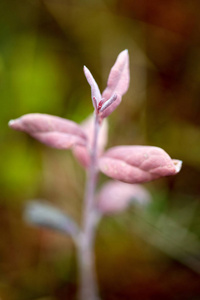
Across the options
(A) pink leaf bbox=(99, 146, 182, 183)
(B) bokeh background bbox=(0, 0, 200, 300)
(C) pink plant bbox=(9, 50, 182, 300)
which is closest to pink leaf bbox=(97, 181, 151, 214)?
(C) pink plant bbox=(9, 50, 182, 300)

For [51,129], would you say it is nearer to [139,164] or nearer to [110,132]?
[139,164]

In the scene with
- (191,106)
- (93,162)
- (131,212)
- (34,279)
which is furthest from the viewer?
(191,106)

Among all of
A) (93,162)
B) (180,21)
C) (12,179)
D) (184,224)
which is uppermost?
(180,21)

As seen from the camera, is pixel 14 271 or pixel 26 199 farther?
pixel 26 199

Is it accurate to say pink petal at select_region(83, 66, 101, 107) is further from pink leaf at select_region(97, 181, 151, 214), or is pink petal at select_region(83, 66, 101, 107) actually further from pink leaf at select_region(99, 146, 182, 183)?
pink leaf at select_region(97, 181, 151, 214)

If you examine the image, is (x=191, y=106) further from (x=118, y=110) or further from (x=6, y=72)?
(x=6, y=72)

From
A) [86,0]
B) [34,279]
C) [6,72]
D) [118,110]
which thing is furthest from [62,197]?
[86,0]

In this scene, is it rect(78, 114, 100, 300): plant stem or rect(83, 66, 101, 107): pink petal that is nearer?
rect(83, 66, 101, 107): pink petal
